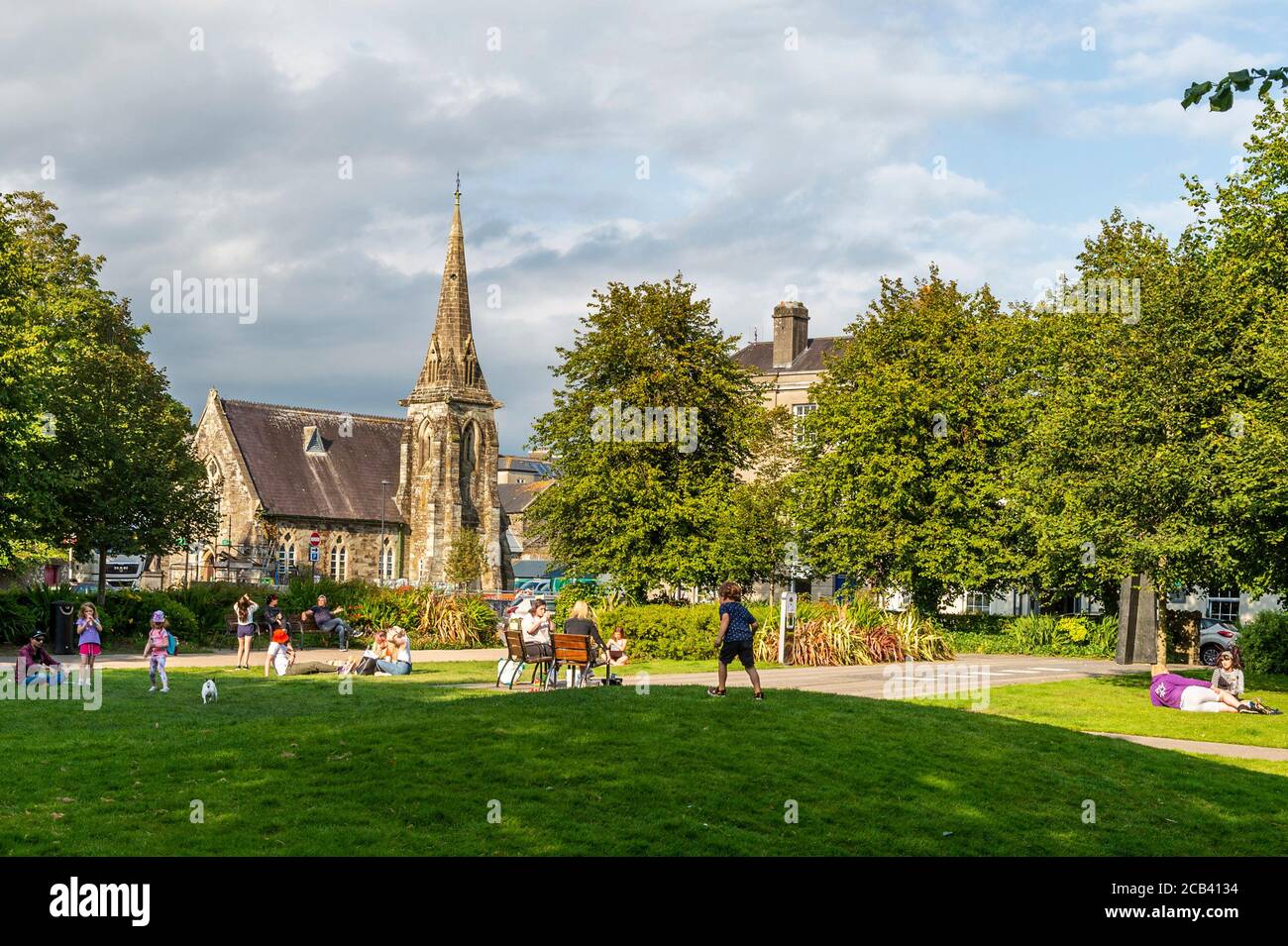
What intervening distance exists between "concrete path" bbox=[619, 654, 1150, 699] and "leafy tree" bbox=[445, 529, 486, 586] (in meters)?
50.7

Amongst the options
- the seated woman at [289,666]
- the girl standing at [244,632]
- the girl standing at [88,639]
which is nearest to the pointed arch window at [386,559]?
the seated woman at [289,666]

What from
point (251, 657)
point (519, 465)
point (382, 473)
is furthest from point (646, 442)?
point (519, 465)

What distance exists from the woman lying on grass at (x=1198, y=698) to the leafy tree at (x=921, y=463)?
18.1 metres

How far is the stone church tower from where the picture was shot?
92375mm

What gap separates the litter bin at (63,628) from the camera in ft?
107

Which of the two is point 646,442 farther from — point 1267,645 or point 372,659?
point 1267,645

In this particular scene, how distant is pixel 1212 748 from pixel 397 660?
53.5 feet

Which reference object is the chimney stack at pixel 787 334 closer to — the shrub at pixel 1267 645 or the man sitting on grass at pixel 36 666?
the shrub at pixel 1267 645

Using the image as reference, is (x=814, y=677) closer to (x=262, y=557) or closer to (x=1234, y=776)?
(x=1234, y=776)

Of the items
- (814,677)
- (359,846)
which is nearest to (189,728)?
(359,846)

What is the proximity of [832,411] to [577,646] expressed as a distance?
25.7 metres

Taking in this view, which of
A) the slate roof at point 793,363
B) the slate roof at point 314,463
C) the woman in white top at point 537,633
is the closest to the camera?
the woman in white top at point 537,633

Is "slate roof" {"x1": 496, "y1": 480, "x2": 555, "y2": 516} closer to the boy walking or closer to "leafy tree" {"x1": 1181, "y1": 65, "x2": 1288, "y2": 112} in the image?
the boy walking

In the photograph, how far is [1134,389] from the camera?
29.7m
